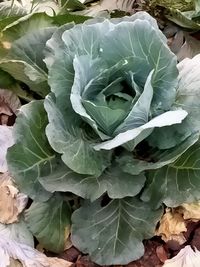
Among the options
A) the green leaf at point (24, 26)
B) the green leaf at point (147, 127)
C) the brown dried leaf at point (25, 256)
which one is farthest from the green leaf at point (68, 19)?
the brown dried leaf at point (25, 256)

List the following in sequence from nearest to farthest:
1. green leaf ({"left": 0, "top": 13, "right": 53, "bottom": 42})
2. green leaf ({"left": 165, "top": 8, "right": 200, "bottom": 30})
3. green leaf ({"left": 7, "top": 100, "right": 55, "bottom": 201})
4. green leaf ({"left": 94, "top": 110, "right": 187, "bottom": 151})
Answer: green leaf ({"left": 94, "top": 110, "right": 187, "bottom": 151}) < green leaf ({"left": 7, "top": 100, "right": 55, "bottom": 201}) < green leaf ({"left": 0, "top": 13, "right": 53, "bottom": 42}) < green leaf ({"left": 165, "top": 8, "right": 200, "bottom": 30})

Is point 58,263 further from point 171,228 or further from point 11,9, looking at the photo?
point 11,9

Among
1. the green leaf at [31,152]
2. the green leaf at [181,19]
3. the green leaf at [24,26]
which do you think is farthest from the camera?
the green leaf at [181,19]

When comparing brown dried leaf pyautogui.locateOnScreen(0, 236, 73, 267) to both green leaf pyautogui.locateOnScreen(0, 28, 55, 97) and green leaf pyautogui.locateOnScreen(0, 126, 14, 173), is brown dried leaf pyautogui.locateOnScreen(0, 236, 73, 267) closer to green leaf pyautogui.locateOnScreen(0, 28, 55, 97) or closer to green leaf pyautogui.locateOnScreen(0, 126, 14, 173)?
→ green leaf pyautogui.locateOnScreen(0, 126, 14, 173)

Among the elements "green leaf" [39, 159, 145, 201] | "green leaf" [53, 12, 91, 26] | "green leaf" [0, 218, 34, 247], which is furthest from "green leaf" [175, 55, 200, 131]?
"green leaf" [0, 218, 34, 247]

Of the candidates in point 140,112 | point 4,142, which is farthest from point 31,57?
point 140,112

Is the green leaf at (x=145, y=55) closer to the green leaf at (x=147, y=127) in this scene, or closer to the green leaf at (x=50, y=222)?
the green leaf at (x=147, y=127)
